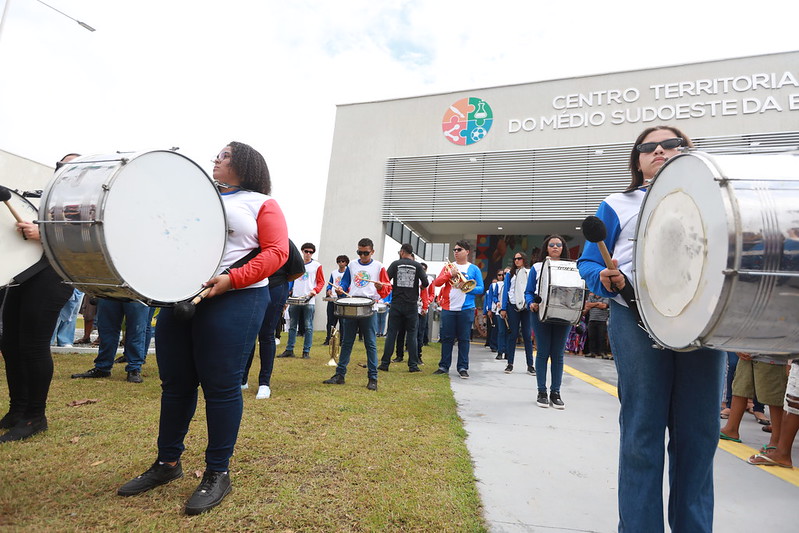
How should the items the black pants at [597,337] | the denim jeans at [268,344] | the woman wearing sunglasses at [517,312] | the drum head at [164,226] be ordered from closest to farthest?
1. the drum head at [164,226]
2. the denim jeans at [268,344]
3. the woman wearing sunglasses at [517,312]
4. the black pants at [597,337]

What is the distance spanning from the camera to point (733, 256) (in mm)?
1220

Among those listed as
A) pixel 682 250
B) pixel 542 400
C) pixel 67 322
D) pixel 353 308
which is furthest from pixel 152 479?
pixel 67 322

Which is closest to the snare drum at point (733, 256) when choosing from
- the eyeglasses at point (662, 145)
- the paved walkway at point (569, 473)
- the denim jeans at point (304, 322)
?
the eyeglasses at point (662, 145)

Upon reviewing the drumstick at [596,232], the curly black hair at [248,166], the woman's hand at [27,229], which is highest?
the curly black hair at [248,166]

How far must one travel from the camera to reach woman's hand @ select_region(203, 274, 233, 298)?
2.11 meters

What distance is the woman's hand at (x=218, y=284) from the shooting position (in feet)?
6.92

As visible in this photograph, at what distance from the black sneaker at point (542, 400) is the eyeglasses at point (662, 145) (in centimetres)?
356

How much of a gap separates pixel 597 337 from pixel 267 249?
11.4m

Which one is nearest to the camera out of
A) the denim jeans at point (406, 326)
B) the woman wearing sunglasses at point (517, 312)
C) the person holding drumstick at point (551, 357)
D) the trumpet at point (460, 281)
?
the person holding drumstick at point (551, 357)

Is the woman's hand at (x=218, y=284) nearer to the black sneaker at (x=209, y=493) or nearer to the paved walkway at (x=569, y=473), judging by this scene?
the black sneaker at (x=209, y=493)

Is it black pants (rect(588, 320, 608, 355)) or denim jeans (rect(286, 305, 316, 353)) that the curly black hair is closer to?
denim jeans (rect(286, 305, 316, 353))

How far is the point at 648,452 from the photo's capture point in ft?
5.74

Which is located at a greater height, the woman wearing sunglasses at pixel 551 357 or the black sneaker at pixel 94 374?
the woman wearing sunglasses at pixel 551 357

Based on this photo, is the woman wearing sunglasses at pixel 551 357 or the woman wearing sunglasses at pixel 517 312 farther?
the woman wearing sunglasses at pixel 517 312
